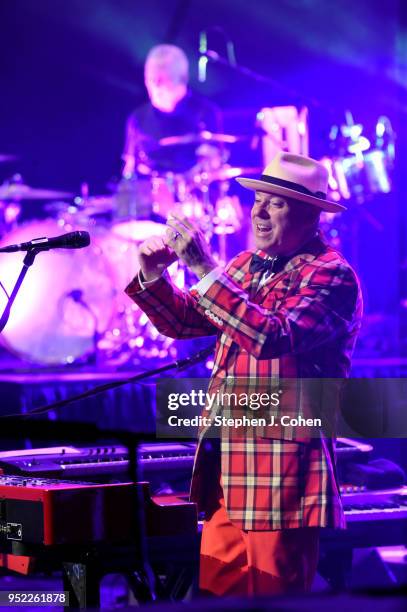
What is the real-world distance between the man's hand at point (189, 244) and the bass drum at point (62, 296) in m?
4.11

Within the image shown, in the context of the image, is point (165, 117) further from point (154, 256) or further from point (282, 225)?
point (154, 256)

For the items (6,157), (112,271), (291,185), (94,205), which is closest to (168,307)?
(291,185)

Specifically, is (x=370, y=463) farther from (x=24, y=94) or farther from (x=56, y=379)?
(x=24, y=94)

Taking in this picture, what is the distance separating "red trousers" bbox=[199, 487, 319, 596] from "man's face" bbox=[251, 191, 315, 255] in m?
0.81

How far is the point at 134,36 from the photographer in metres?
6.70

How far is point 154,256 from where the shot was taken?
8.78ft

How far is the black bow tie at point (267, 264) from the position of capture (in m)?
2.79

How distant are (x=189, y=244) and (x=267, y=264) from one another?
0.41m

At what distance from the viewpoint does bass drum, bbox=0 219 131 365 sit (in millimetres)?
6867

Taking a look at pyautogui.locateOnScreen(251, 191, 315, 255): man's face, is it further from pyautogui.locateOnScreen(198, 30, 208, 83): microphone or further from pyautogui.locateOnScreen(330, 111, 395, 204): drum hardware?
pyautogui.locateOnScreen(198, 30, 208, 83): microphone

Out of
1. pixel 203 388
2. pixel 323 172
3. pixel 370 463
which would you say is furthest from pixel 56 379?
pixel 323 172

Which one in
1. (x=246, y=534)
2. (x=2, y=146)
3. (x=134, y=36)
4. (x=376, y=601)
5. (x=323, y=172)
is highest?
(x=134, y=36)

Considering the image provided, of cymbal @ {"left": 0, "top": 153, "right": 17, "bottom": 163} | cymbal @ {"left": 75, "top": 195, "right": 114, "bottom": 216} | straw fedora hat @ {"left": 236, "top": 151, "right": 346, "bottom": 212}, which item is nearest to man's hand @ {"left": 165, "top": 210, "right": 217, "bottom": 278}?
straw fedora hat @ {"left": 236, "top": 151, "right": 346, "bottom": 212}

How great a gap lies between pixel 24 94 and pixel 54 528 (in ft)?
17.8
